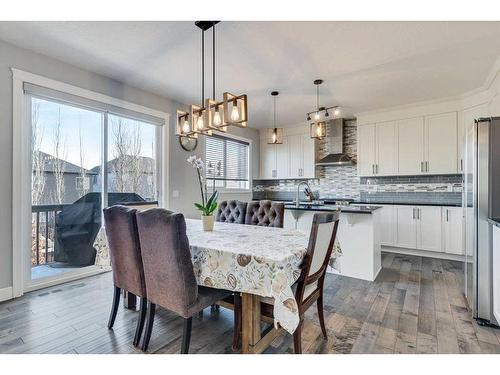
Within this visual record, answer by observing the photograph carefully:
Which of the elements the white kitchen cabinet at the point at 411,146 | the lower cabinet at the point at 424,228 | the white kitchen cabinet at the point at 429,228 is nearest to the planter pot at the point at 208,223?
the lower cabinet at the point at 424,228

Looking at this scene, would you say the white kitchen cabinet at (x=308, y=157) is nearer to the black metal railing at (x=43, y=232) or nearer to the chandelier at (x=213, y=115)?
the chandelier at (x=213, y=115)

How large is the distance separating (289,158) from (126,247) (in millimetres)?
4688

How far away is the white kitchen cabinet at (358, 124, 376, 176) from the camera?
15.9ft

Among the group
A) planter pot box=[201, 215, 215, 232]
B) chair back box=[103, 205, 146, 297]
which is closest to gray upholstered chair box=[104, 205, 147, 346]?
chair back box=[103, 205, 146, 297]

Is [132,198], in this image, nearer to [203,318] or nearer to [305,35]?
[203,318]

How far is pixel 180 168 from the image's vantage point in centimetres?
428

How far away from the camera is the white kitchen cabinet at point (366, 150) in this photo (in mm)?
4844

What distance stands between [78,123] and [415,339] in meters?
4.10

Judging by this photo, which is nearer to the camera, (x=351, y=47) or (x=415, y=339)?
(x=415, y=339)

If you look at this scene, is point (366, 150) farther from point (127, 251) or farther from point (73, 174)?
point (73, 174)

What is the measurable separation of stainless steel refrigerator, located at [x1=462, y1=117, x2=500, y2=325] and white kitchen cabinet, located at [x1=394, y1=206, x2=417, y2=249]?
2121 millimetres

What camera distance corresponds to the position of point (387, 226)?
4543mm

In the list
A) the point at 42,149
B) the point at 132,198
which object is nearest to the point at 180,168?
the point at 132,198

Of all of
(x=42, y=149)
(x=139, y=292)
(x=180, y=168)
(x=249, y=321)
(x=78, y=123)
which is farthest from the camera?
(x=180, y=168)
